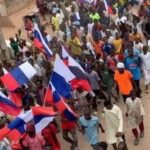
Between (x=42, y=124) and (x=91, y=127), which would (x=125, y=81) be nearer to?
(x=91, y=127)

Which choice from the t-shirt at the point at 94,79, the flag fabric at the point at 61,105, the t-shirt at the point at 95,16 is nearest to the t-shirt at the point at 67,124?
the flag fabric at the point at 61,105

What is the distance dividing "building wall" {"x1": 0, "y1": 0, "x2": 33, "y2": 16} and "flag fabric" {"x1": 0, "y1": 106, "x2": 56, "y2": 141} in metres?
14.5

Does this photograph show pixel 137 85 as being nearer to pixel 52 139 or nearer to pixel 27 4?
pixel 52 139

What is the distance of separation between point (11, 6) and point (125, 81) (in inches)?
534

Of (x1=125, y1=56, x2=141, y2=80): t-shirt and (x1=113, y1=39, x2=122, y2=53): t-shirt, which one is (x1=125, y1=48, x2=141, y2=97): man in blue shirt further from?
(x1=113, y1=39, x2=122, y2=53): t-shirt

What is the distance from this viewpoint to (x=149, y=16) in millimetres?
17547

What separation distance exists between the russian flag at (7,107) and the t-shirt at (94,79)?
2218 millimetres

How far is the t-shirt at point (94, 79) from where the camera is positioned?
1291cm

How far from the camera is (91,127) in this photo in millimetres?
10719

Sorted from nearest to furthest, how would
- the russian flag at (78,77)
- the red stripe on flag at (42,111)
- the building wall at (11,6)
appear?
the red stripe on flag at (42,111), the russian flag at (78,77), the building wall at (11,6)

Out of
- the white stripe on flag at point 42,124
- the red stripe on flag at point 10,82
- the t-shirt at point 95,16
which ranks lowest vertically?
the t-shirt at point 95,16

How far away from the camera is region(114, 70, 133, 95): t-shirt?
12.4 meters

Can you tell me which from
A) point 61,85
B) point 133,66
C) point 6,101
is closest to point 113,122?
point 61,85

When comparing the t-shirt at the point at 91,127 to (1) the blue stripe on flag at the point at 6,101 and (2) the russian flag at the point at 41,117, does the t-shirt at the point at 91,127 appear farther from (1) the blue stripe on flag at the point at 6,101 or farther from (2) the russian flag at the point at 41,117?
(1) the blue stripe on flag at the point at 6,101
